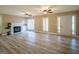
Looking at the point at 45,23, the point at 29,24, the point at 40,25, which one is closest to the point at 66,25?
the point at 45,23

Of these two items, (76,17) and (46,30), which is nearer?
(76,17)

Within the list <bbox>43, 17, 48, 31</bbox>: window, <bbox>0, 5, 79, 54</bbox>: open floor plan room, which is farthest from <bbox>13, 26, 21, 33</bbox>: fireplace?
<bbox>43, 17, 48, 31</bbox>: window

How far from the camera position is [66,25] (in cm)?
708

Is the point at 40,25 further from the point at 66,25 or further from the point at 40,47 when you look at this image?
the point at 40,47

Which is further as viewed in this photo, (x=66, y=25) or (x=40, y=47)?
(x=66, y=25)

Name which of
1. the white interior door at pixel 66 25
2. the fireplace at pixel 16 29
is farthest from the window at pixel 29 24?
the white interior door at pixel 66 25

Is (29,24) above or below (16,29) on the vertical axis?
above

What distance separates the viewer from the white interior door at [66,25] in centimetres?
684

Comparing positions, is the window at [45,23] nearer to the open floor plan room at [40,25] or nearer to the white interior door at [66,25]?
the open floor plan room at [40,25]

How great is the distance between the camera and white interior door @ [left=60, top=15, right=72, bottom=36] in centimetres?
684
